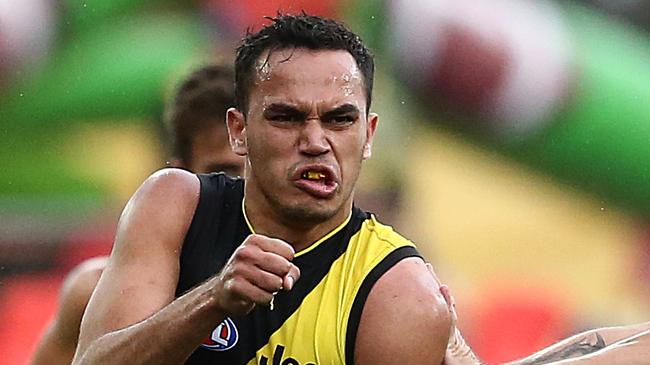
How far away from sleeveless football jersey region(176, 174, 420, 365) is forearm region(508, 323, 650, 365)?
1.57 ft

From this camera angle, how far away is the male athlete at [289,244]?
10.0 feet

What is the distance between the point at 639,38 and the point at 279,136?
3.36 meters

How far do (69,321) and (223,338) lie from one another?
1434mm

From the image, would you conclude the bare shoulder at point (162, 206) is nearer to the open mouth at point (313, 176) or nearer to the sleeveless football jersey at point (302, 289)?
the sleeveless football jersey at point (302, 289)

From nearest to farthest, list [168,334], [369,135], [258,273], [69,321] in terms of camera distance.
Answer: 1. [258,273]
2. [168,334]
3. [369,135]
4. [69,321]

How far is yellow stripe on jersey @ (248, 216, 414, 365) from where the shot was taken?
3057mm

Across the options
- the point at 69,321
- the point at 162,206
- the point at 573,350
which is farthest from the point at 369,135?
the point at 69,321

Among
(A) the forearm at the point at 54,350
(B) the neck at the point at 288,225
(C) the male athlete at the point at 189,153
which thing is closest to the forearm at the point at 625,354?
(B) the neck at the point at 288,225

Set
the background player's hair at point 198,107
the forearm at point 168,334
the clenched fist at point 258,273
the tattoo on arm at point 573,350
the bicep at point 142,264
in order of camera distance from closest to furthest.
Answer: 1. the clenched fist at point 258,273
2. the forearm at point 168,334
3. the bicep at point 142,264
4. the tattoo on arm at point 573,350
5. the background player's hair at point 198,107

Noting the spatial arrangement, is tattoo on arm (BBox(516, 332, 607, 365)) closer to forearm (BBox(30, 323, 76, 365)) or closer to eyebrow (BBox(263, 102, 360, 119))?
eyebrow (BBox(263, 102, 360, 119))

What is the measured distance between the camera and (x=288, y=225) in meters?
3.21

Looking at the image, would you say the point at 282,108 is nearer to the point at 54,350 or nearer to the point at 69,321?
the point at 69,321

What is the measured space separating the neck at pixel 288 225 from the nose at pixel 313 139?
18cm

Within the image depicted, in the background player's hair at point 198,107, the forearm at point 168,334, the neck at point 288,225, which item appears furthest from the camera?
the background player's hair at point 198,107
